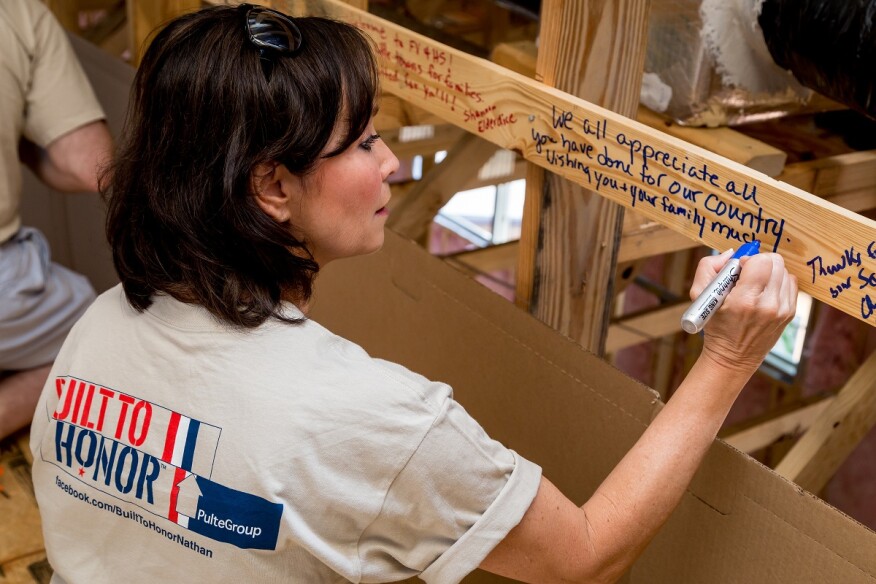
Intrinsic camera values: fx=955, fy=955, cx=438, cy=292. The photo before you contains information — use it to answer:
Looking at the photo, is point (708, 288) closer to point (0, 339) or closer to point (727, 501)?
point (727, 501)

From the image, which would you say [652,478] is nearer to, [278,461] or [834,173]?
[278,461]

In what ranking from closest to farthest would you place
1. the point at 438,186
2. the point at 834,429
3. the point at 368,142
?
the point at 368,142 → the point at 834,429 → the point at 438,186

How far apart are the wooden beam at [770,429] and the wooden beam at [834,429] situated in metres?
0.44

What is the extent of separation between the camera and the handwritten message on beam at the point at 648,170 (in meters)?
1.07

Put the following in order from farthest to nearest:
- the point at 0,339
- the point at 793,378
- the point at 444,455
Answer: the point at 793,378 < the point at 0,339 < the point at 444,455

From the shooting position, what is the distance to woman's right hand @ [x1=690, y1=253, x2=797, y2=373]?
3.52 ft

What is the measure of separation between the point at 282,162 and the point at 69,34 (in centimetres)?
179

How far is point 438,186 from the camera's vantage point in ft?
6.85

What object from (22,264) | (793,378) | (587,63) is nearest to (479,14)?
(793,378)

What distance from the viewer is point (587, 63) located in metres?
1.41

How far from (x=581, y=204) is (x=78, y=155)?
A: 1.30m

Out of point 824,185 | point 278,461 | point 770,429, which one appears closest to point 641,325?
point 770,429

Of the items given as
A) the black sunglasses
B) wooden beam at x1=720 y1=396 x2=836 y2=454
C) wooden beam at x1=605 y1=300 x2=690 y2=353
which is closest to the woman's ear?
the black sunglasses

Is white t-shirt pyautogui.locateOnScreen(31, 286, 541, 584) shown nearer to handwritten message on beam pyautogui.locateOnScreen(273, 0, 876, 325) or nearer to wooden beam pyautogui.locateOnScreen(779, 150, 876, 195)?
handwritten message on beam pyautogui.locateOnScreen(273, 0, 876, 325)
